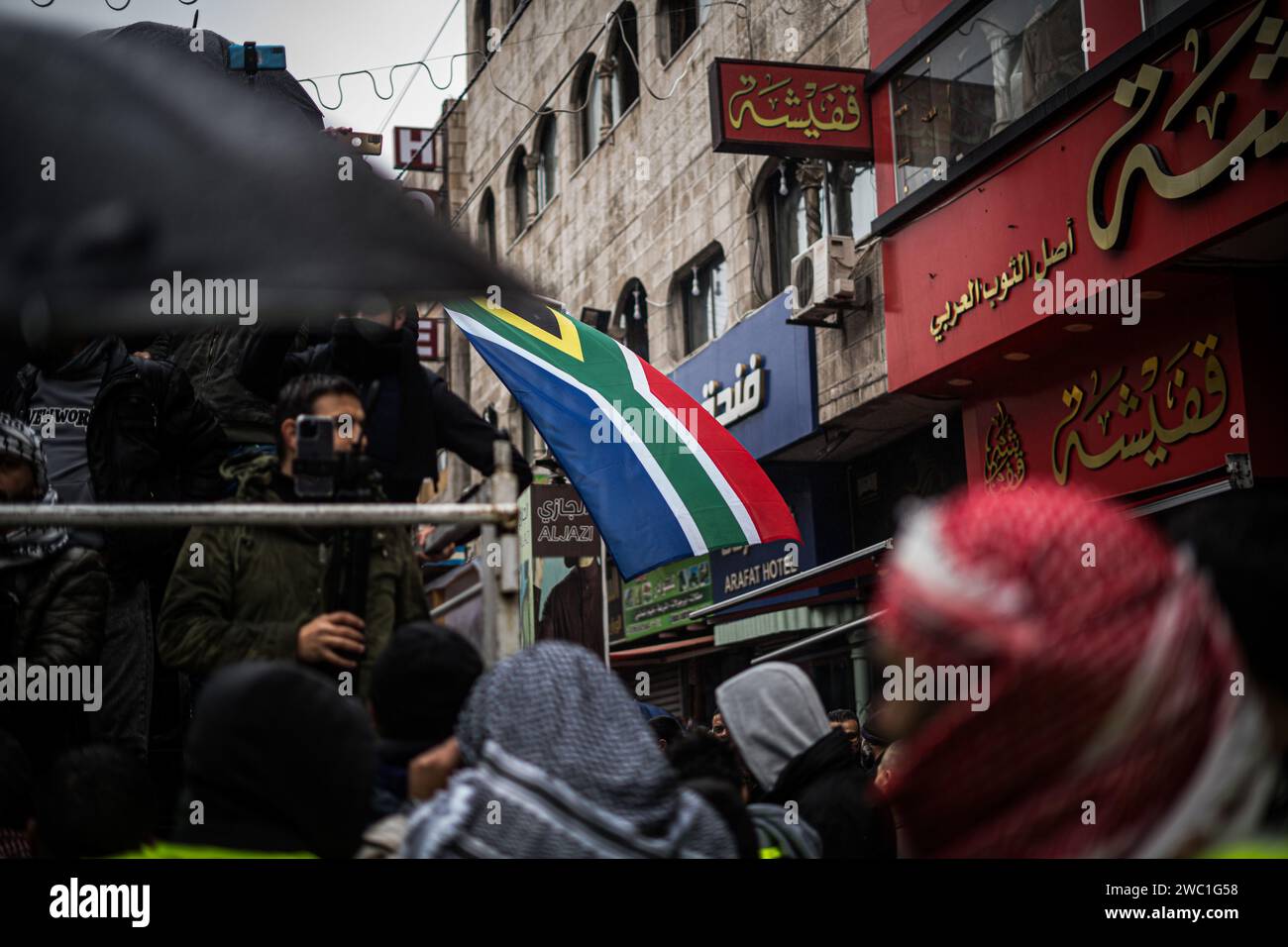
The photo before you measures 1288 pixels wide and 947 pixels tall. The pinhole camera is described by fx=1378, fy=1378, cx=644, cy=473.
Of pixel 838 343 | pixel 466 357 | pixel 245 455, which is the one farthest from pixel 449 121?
pixel 245 455

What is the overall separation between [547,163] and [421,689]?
21.4m

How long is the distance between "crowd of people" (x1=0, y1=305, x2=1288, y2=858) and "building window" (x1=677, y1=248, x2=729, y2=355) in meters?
12.7

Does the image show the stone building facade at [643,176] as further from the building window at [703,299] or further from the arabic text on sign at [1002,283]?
the arabic text on sign at [1002,283]

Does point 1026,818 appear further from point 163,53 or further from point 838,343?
point 838,343

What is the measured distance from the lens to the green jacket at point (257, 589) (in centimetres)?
313

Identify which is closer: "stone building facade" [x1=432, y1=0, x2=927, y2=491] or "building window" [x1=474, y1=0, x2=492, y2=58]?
"stone building facade" [x1=432, y1=0, x2=927, y2=491]

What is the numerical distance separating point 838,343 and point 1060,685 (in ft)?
38.9

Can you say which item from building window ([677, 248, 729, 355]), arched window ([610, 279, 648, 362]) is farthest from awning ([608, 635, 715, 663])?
arched window ([610, 279, 648, 362])

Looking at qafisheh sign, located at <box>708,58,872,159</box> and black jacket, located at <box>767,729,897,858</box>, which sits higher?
qafisheh sign, located at <box>708,58,872,159</box>

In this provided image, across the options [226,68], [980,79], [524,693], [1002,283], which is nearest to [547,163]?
[980,79]

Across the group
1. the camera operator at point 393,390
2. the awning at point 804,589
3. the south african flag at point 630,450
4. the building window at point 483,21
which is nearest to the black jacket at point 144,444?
the camera operator at point 393,390

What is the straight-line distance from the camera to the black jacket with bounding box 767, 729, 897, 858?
3.68 m

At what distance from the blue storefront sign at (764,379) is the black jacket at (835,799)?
9912 millimetres

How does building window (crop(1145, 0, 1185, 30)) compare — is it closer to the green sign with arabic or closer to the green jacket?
the green jacket
